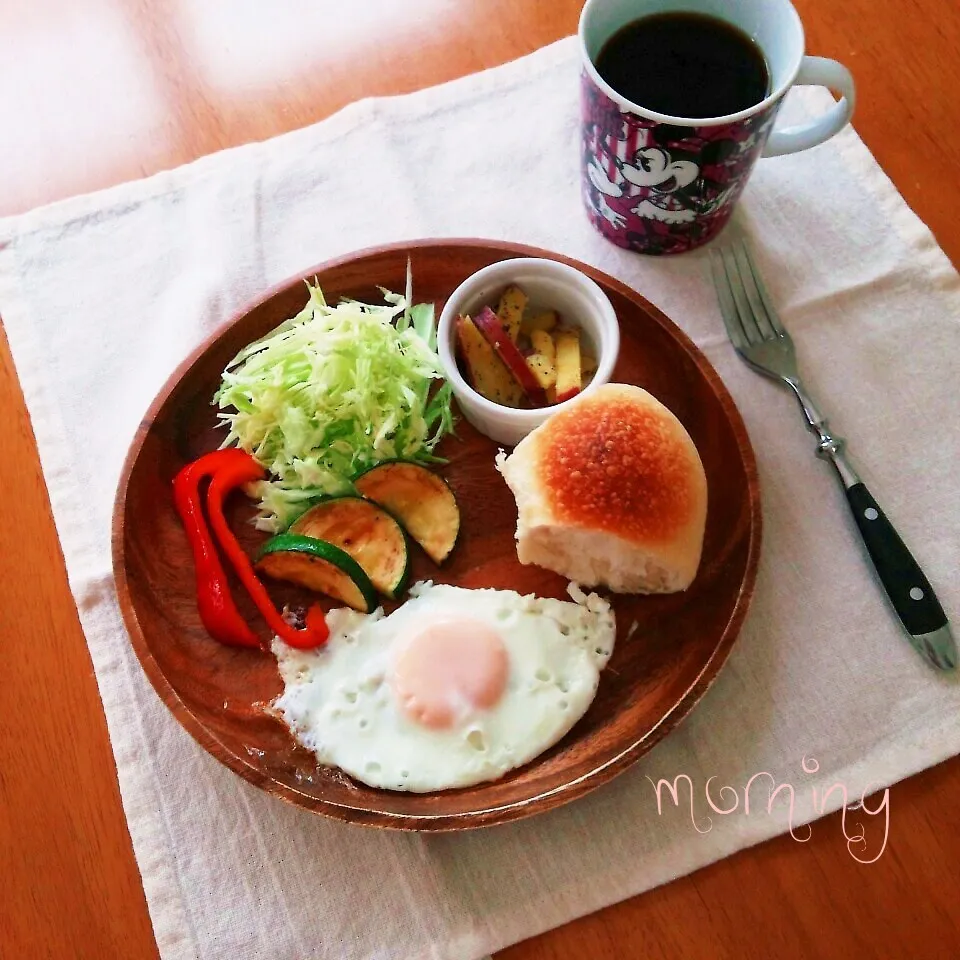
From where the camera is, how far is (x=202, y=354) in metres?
1.72

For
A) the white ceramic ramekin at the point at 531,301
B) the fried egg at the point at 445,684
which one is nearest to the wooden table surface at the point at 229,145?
the fried egg at the point at 445,684

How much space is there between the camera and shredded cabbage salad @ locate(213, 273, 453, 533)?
65.7 inches

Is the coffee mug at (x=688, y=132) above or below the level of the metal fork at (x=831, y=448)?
above

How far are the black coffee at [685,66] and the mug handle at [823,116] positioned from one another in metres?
0.08

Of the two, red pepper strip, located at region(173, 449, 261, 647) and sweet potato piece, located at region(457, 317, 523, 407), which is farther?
sweet potato piece, located at region(457, 317, 523, 407)

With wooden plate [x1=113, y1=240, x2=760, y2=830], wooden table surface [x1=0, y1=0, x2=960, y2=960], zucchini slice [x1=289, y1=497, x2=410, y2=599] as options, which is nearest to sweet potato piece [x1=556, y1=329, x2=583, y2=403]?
wooden plate [x1=113, y1=240, x2=760, y2=830]

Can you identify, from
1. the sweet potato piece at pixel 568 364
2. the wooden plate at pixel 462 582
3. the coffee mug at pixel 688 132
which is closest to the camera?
the wooden plate at pixel 462 582

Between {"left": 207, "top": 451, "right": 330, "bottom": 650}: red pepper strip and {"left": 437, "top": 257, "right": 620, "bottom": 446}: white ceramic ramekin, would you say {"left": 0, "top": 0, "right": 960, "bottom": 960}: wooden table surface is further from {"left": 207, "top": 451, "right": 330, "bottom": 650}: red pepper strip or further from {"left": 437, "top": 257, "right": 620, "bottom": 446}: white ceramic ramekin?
{"left": 437, "top": 257, "right": 620, "bottom": 446}: white ceramic ramekin

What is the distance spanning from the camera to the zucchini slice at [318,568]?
1.52 m

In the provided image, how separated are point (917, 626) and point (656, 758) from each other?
53 cm

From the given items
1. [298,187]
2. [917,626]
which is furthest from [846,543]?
[298,187]

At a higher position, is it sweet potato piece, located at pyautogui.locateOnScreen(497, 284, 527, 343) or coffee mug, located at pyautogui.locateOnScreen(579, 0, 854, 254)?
coffee mug, located at pyautogui.locateOnScreen(579, 0, 854, 254)

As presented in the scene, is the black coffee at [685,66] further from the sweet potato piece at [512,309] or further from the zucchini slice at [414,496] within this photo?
the zucchini slice at [414,496]

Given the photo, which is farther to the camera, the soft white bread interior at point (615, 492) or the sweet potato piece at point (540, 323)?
the sweet potato piece at point (540, 323)
